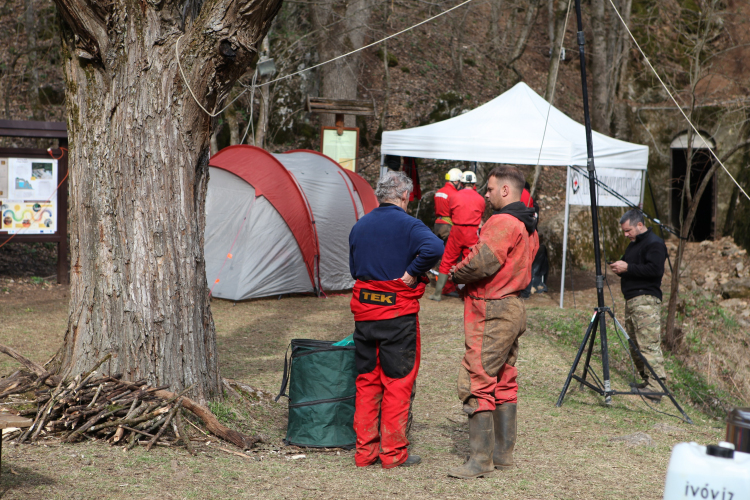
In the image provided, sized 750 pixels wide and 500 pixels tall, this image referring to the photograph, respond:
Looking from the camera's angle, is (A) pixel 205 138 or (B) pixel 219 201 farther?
(B) pixel 219 201

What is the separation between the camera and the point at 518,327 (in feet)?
12.8

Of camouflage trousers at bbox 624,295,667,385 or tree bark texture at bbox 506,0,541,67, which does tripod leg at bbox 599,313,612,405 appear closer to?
camouflage trousers at bbox 624,295,667,385

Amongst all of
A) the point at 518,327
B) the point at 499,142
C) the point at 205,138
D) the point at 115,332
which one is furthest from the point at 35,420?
the point at 499,142

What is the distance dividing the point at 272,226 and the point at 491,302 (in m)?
6.46

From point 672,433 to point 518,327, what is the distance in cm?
212

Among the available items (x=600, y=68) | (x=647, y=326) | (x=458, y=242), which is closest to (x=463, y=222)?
(x=458, y=242)

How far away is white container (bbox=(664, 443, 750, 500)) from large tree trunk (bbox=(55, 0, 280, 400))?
3331mm

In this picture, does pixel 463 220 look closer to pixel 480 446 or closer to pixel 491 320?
pixel 491 320

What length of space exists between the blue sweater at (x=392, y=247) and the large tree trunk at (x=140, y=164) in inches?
47.6

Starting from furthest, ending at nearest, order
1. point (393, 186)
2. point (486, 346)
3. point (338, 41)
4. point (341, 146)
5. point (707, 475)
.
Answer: point (338, 41) < point (341, 146) < point (393, 186) < point (486, 346) < point (707, 475)

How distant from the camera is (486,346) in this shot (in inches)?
150

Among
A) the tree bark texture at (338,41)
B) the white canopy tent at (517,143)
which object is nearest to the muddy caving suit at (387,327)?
the white canopy tent at (517,143)

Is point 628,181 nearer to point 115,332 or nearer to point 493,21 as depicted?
point 115,332

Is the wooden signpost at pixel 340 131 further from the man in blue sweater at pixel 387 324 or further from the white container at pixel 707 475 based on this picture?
the white container at pixel 707 475
